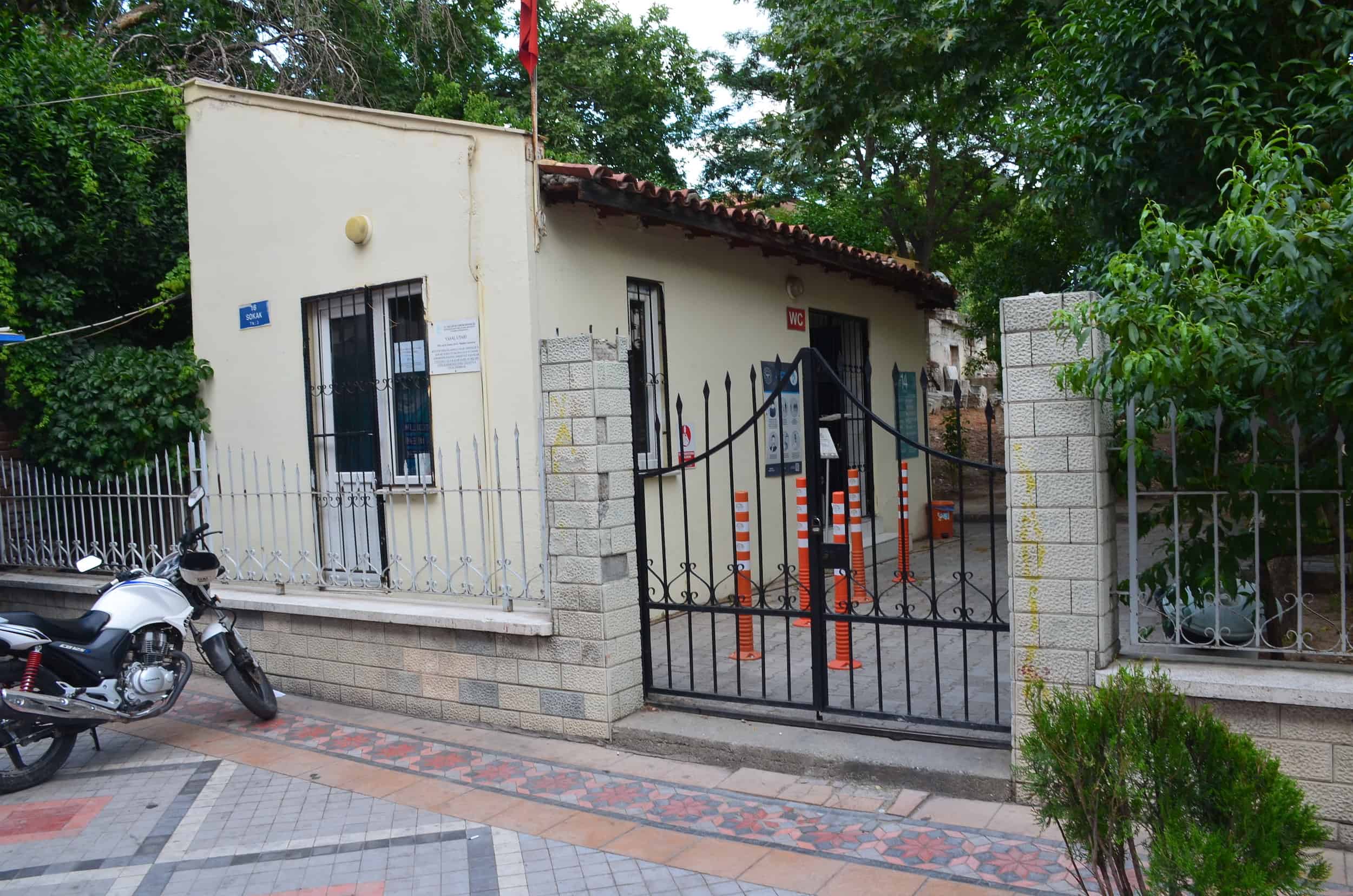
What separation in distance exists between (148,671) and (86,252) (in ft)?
17.2

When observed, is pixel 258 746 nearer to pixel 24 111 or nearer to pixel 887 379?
pixel 24 111

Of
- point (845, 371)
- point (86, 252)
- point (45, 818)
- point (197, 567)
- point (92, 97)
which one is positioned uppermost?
point (92, 97)

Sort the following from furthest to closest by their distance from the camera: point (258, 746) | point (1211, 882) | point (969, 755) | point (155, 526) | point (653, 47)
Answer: point (653, 47) < point (155, 526) < point (258, 746) < point (969, 755) < point (1211, 882)

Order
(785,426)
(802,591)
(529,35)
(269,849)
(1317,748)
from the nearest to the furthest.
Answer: (1317,748) → (269,849) → (529,35) → (802,591) → (785,426)

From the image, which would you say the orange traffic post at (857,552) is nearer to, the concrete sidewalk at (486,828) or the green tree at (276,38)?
the concrete sidewalk at (486,828)

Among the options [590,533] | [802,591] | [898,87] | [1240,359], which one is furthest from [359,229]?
[1240,359]

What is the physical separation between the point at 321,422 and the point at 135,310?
129 inches

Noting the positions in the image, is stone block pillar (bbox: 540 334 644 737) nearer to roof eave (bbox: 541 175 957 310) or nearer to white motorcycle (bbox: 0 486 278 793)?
roof eave (bbox: 541 175 957 310)

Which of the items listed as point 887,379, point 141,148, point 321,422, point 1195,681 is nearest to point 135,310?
point 141,148

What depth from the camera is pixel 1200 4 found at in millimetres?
4695

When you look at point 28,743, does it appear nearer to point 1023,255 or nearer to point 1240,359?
point 1240,359

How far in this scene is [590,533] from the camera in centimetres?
534

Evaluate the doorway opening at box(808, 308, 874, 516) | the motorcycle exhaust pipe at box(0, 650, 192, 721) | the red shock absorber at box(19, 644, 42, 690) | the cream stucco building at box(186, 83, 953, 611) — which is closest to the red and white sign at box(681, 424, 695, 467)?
the cream stucco building at box(186, 83, 953, 611)

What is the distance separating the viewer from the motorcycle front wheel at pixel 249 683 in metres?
6.07
